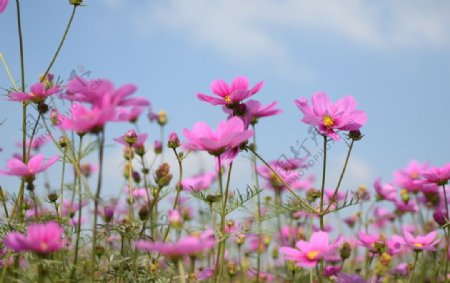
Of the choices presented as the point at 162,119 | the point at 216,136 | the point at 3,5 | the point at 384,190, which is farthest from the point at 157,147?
the point at 384,190

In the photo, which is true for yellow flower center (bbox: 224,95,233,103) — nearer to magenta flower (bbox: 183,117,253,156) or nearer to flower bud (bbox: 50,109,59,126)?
magenta flower (bbox: 183,117,253,156)

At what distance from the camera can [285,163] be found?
2.09m

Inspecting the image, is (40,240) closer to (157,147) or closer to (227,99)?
(227,99)

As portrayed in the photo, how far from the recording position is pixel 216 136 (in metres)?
1.12

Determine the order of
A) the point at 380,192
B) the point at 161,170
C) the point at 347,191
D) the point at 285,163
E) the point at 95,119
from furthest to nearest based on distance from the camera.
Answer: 1. the point at 380,192
2. the point at 285,163
3. the point at 347,191
4. the point at 161,170
5. the point at 95,119

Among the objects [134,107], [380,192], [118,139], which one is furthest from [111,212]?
[380,192]

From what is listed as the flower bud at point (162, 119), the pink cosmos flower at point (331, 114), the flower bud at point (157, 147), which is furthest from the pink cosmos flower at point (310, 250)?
the flower bud at point (162, 119)

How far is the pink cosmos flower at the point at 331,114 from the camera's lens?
1.34 metres

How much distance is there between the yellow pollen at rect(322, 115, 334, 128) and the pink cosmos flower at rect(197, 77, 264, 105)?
0.19 m

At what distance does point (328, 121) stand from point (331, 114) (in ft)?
0.14

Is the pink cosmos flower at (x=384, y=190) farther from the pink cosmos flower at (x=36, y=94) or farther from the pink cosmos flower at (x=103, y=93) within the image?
the pink cosmos flower at (x=103, y=93)

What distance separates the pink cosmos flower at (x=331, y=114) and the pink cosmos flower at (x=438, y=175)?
0.37 metres

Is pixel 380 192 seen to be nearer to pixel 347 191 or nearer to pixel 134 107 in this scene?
pixel 347 191

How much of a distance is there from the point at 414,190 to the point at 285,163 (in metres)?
0.88
